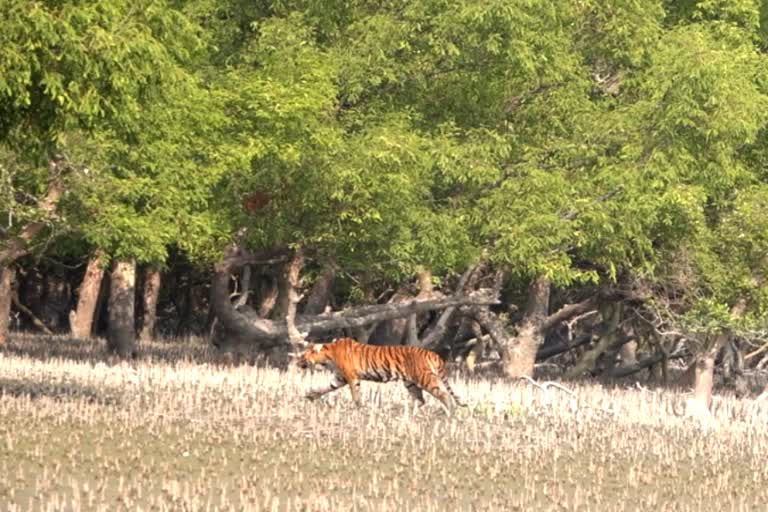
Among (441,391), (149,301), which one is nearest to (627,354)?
(149,301)

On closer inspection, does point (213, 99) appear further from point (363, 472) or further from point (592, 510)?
point (592, 510)

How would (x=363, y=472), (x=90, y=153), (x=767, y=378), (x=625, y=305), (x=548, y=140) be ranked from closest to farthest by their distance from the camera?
(x=363, y=472) < (x=90, y=153) < (x=548, y=140) < (x=625, y=305) < (x=767, y=378)

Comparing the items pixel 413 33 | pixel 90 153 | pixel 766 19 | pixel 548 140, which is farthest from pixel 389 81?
pixel 766 19

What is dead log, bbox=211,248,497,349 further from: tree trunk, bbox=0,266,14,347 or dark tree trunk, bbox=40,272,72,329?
dark tree trunk, bbox=40,272,72,329

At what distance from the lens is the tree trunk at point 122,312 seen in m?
33.9

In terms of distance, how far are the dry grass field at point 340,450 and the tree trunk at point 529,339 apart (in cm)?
853

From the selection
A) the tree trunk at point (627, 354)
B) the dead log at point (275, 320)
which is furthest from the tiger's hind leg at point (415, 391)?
the tree trunk at point (627, 354)

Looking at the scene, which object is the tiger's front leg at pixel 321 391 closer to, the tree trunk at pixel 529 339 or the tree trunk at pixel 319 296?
the tree trunk at pixel 529 339

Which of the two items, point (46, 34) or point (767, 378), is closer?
point (46, 34)

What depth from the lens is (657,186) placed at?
30.8 metres

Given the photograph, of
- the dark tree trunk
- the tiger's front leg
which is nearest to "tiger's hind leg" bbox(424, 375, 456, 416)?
the tiger's front leg

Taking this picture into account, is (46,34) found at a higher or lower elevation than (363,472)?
higher

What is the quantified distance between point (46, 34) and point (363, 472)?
525 centimetres

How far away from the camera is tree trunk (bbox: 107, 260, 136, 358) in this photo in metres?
33.9
